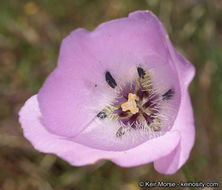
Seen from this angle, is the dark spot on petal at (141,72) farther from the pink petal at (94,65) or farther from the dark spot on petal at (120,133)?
the dark spot on petal at (120,133)

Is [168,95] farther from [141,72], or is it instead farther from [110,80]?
[110,80]

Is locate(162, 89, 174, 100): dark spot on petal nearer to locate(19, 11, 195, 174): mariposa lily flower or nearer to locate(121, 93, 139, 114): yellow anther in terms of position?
locate(19, 11, 195, 174): mariposa lily flower

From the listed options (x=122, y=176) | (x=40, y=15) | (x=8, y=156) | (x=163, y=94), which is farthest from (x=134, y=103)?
(x=40, y=15)

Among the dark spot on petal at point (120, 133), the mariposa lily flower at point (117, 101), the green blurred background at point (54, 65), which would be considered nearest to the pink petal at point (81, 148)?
the mariposa lily flower at point (117, 101)

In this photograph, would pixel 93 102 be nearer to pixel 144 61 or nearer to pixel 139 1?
pixel 144 61

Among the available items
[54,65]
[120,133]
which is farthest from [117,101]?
[54,65]

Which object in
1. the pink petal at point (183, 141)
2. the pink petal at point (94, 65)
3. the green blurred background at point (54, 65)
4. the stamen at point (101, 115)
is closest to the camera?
the pink petal at point (183, 141)

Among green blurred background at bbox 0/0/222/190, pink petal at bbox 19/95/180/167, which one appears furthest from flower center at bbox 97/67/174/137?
green blurred background at bbox 0/0/222/190
